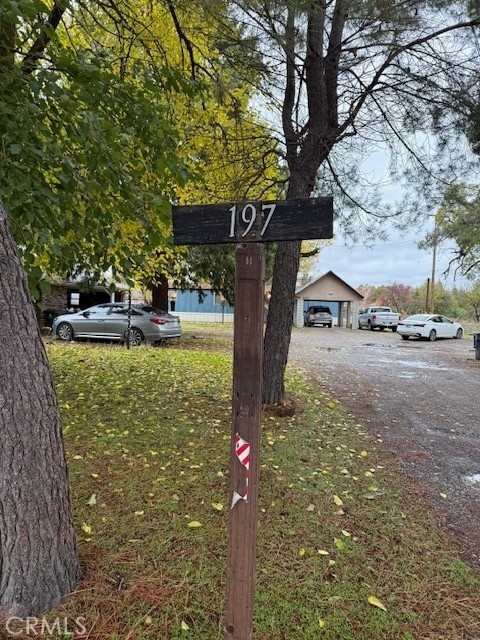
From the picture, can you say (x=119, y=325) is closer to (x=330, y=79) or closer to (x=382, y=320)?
(x=330, y=79)

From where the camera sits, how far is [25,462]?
198 cm

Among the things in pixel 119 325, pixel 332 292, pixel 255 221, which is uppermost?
pixel 332 292

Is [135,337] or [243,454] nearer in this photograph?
[243,454]

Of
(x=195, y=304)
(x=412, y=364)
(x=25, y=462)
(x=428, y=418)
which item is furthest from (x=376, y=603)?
(x=195, y=304)

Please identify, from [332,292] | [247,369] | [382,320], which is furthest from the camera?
Result: [332,292]

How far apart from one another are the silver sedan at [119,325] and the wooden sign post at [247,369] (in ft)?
38.0

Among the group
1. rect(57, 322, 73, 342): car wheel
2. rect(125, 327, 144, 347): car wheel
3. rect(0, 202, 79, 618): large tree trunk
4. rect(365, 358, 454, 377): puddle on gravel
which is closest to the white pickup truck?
rect(365, 358, 454, 377): puddle on gravel

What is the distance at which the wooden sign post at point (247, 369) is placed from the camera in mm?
1809

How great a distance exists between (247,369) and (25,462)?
1.13 m

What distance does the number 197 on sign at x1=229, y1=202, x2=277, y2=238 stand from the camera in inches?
71.9

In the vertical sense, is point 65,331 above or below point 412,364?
above

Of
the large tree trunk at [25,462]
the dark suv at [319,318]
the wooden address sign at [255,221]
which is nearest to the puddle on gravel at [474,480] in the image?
the wooden address sign at [255,221]

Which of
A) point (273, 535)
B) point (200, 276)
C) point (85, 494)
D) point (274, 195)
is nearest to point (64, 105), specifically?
point (85, 494)

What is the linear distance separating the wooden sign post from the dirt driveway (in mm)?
1610
